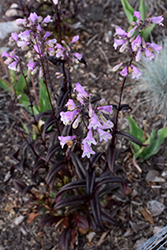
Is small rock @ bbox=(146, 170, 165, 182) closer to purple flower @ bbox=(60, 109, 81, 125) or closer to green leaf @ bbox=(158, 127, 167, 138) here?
green leaf @ bbox=(158, 127, 167, 138)

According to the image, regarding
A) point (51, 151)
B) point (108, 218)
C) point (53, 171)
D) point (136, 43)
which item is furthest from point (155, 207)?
point (136, 43)

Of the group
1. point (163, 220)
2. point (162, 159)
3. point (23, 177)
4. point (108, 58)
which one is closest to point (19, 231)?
point (23, 177)

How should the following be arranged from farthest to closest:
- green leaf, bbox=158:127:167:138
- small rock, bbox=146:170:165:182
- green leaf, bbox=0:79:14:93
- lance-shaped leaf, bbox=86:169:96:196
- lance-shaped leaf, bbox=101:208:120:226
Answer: green leaf, bbox=0:79:14:93, small rock, bbox=146:170:165:182, green leaf, bbox=158:127:167:138, lance-shaped leaf, bbox=101:208:120:226, lance-shaped leaf, bbox=86:169:96:196

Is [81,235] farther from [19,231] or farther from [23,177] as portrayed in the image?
[23,177]

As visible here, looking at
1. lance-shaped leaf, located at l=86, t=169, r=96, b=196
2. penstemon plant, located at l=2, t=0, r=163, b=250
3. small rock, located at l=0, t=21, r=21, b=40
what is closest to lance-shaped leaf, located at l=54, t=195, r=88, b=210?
penstemon plant, located at l=2, t=0, r=163, b=250

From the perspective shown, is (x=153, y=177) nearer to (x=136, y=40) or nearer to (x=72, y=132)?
(x=72, y=132)

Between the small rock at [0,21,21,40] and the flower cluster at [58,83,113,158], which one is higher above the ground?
the small rock at [0,21,21,40]
